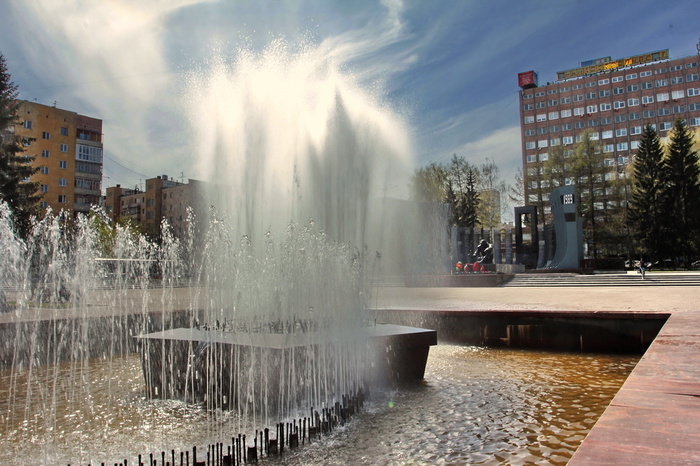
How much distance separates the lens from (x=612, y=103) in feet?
220

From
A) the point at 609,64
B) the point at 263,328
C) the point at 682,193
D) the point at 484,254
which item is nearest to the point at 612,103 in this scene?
the point at 609,64

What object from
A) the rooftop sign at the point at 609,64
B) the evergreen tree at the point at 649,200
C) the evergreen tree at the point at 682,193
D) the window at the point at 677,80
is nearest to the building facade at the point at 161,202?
the evergreen tree at the point at 649,200

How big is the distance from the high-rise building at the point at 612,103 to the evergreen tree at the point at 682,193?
1980 cm

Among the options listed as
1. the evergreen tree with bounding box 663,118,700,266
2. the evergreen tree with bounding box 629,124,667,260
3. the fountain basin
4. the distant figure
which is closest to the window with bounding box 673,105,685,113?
the evergreen tree with bounding box 663,118,700,266

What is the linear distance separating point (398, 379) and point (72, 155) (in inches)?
1984

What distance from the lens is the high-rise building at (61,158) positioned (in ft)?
150

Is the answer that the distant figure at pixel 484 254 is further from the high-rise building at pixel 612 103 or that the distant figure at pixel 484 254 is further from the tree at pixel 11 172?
the high-rise building at pixel 612 103

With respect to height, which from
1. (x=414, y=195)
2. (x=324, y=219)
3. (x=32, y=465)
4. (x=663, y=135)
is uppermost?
(x=663, y=135)

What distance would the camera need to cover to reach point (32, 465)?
3.78 m

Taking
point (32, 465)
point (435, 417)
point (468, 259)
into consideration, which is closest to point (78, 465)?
point (32, 465)

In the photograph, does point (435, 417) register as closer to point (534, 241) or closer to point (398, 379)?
point (398, 379)

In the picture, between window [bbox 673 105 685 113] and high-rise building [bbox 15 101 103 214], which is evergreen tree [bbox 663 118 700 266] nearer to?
window [bbox 673 105 685 113]

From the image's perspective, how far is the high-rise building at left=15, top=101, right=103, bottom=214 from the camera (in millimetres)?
45719

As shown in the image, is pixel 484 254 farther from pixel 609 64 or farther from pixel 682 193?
pixel 609 64
